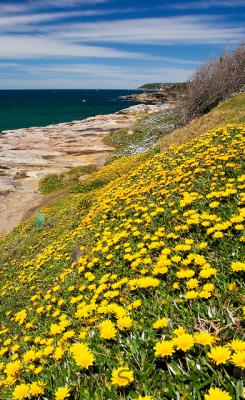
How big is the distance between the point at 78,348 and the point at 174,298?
1.26 m

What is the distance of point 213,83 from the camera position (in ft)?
97.8

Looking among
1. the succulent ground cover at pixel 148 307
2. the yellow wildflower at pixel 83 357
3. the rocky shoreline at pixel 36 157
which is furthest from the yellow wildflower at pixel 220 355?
the rocky shoreline at pixel 36 157

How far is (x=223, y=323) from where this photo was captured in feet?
10.4

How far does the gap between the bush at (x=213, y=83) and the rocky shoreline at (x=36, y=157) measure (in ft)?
39.5

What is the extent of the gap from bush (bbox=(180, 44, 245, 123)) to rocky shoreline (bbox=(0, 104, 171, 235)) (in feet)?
→ 39.5

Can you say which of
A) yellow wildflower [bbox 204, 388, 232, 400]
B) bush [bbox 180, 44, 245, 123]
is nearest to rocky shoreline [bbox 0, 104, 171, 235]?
bush [bbox 180, 44, 245, 123]

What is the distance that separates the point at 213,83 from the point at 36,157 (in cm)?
2243

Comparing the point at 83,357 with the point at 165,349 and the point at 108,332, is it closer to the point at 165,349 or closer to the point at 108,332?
the point at 108,332

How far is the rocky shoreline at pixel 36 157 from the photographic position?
1078 inches

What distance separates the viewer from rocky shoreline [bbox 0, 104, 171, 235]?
89.8 feet

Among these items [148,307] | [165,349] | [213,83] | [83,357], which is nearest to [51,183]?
[213,83]

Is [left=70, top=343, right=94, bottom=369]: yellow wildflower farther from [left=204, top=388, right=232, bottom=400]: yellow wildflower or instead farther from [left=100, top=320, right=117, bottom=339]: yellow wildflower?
[left=204, top=388, right=232, bottom=400]: yellow wildflower

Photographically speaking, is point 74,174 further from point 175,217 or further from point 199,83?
point 175,217

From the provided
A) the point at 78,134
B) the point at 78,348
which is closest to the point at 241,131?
the point at 78,348
